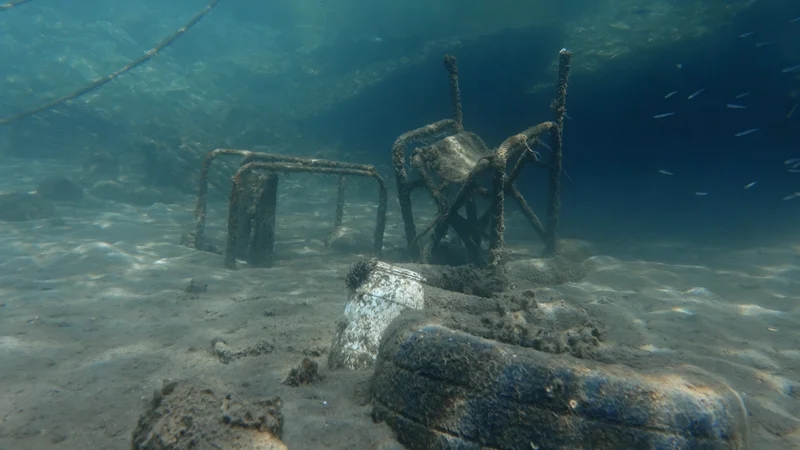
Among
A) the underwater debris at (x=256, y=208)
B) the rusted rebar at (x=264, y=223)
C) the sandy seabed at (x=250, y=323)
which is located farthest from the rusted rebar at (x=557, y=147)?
the rusted rebar at (x=264, y=223)

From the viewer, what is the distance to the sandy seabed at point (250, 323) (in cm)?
294

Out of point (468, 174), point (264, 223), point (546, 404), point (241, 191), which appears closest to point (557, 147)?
point (468, 174)

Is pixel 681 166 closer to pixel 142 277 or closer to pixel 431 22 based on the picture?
pixel 142 277

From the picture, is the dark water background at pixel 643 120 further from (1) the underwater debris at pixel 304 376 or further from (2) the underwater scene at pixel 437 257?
(1) the underwater debris at pixel 304 376

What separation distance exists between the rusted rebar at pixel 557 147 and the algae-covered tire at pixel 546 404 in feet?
18.7

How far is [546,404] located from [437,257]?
16.8 feet

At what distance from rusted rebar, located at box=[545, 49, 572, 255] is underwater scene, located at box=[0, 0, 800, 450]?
0.06 metres

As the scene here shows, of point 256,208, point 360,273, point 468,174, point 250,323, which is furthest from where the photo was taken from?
point 256,208

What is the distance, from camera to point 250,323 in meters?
Answer: 4.93

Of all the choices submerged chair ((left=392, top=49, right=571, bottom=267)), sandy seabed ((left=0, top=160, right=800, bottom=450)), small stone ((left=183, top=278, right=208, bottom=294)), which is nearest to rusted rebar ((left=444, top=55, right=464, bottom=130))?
submerged chair ((left=392, top=49, right=571, bottom=267))

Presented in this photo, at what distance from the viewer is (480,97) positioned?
56.0 feet

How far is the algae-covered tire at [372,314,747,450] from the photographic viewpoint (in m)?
2.01

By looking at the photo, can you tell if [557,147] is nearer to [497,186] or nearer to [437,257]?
[497,186]

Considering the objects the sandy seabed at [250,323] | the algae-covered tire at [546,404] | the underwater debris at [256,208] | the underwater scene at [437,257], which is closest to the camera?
the algae-covered tire at [546,404]
